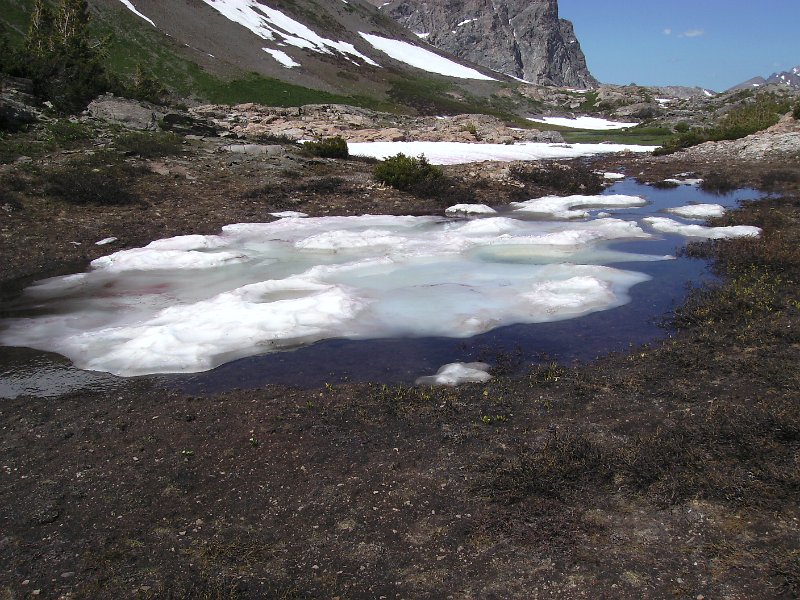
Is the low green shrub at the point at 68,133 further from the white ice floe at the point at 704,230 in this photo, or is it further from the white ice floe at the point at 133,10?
the white ice floe at the point at 133,10

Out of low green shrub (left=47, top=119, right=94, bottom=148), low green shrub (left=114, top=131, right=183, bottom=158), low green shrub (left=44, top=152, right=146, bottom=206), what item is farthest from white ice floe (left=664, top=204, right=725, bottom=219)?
low green shrub (left=47, top=119, right=94, bottom=148)

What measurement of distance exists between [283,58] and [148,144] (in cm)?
7681

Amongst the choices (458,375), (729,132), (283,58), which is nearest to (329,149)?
(458,375)

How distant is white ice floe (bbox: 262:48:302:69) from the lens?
90188 mm

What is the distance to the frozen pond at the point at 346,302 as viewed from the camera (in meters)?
8.90

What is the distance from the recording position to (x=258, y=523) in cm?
538

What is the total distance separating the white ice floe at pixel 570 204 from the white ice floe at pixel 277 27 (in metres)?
89.6

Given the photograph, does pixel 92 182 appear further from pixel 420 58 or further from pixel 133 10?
pixel 420 58

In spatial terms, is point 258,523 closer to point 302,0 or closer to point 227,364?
point 227,364

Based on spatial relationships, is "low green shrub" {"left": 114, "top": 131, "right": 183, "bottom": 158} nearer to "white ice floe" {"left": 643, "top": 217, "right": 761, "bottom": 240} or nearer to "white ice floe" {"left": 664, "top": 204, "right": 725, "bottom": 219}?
"white ice floe" {"left": 643, "top": 217, "right": 761, "bottom": 240}

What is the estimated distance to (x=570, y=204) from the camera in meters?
22.7

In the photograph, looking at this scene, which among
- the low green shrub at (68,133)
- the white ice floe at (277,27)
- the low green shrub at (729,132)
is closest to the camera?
the low green shrub at (68,133)

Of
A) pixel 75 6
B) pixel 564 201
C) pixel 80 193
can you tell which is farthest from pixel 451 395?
pixel 75 6

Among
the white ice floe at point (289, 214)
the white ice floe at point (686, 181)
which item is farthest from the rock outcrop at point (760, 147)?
the white ice floe at point (289, 214)
